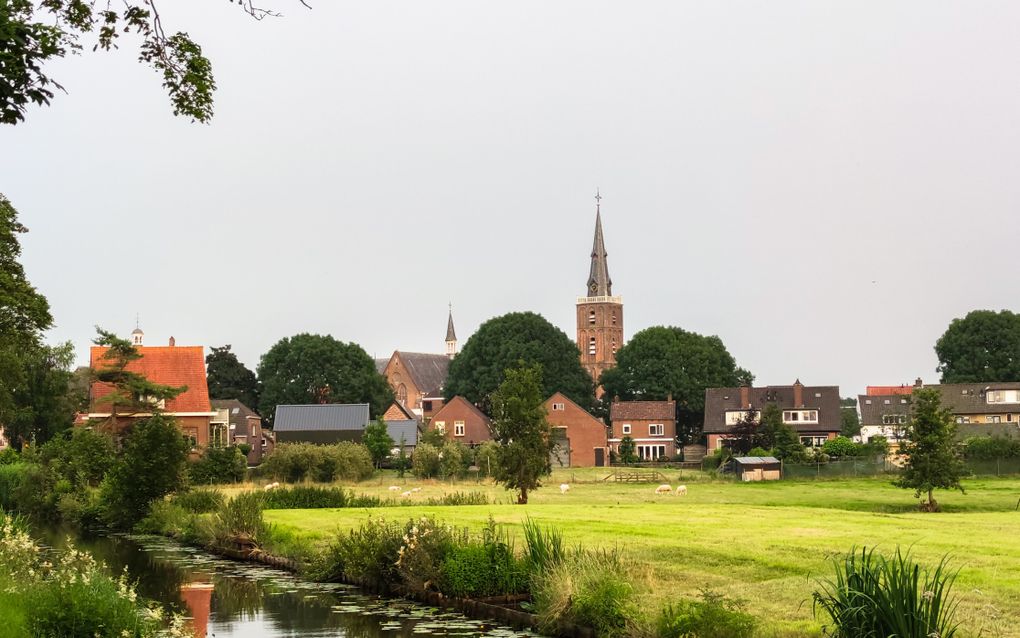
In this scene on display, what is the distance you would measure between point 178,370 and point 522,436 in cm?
3464

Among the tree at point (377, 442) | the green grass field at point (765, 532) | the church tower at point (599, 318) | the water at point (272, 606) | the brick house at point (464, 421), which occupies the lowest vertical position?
the water at point (272, 606)

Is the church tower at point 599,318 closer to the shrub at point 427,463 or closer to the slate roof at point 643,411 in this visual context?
the slate roof at point 643,411

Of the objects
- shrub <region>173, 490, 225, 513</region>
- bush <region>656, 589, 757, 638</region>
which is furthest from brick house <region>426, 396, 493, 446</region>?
bush <region>656, 589, 757, 638</region>

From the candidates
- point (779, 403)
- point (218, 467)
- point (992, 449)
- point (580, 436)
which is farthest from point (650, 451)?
point (218, 467)

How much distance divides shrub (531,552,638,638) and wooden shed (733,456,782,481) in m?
54.5

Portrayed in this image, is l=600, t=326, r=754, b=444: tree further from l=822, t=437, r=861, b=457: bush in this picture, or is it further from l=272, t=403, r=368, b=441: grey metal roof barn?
l=272, t=403, r=368, b=441: grey metal roof barn

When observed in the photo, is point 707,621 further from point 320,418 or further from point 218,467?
point 320,418

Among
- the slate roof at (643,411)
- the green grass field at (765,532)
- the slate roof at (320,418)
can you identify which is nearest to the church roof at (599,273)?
the slate roof at (643,411)

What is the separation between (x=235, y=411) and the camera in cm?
10894

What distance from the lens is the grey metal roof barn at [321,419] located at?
94.3m

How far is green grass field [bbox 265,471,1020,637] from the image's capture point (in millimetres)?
21047

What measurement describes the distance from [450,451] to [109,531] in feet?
97.5

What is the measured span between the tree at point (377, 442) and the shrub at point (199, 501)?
4133 cm

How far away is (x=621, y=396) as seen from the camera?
130 metres
